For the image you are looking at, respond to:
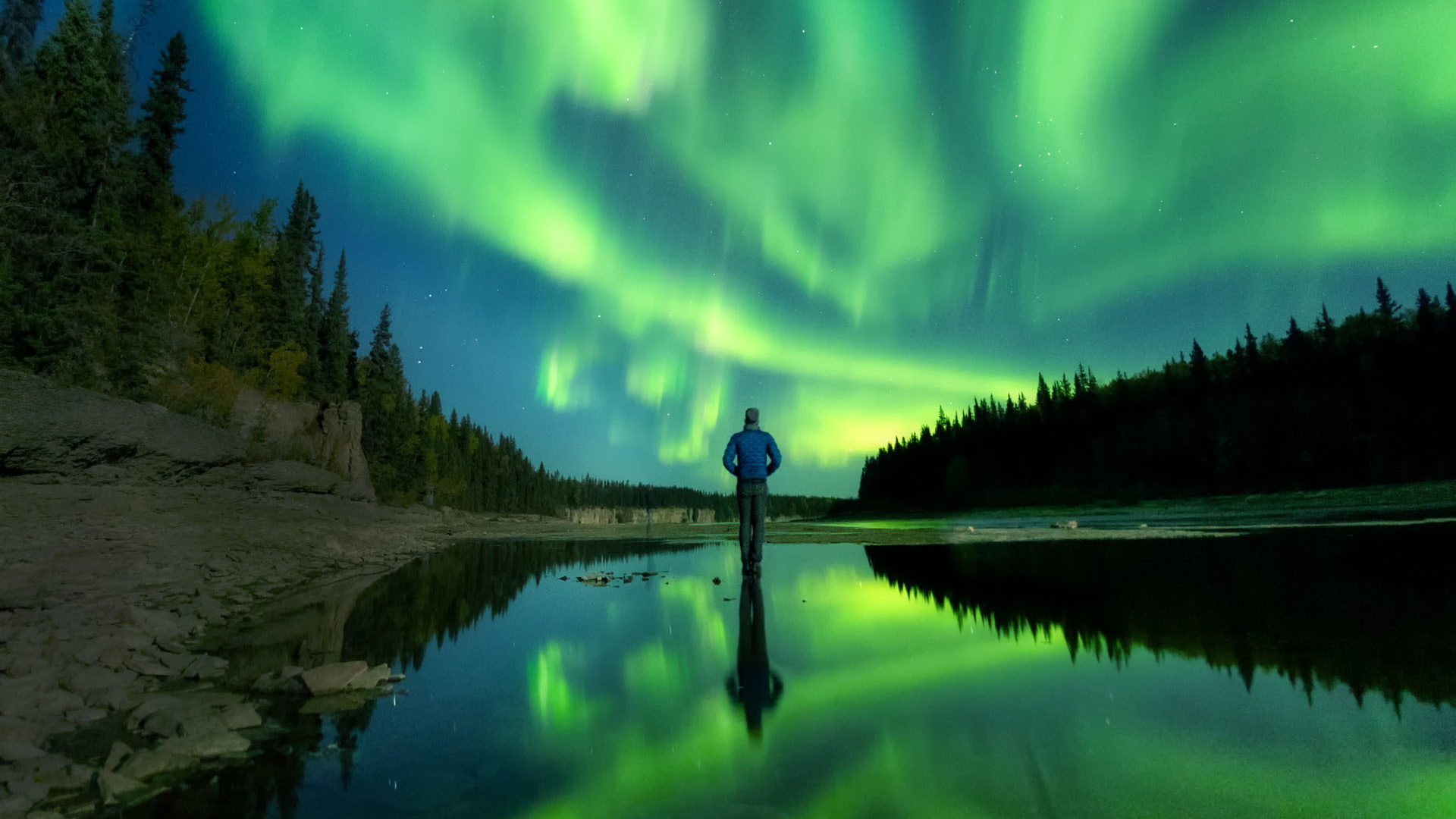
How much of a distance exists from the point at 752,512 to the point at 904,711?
7.99m

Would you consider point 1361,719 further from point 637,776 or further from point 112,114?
point 112,114

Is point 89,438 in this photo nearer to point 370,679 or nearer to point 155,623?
point 155,623

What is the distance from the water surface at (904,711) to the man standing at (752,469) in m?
3.20

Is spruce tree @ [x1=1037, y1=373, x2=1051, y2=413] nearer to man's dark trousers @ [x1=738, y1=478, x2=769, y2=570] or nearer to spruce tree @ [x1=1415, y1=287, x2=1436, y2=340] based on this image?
spruce tree @ [x1=1415, y1=287, x2=1436, y2=340]

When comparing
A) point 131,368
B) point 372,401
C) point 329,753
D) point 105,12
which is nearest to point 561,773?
point 329,753

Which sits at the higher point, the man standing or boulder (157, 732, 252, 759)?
the man standing

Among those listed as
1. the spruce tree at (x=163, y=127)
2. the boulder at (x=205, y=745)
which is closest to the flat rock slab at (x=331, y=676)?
the boulder at (x=205, y=745)

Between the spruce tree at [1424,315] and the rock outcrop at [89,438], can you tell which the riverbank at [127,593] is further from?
the spruce tree at [1424,315]

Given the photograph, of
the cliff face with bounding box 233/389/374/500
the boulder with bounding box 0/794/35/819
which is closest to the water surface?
the boulder with bounding box 0/794/35/819

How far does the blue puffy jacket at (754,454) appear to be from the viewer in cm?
1223

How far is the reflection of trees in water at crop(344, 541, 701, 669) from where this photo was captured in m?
6.75

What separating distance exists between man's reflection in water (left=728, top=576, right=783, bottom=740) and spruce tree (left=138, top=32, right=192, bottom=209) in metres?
58.0

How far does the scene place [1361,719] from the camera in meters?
3.69

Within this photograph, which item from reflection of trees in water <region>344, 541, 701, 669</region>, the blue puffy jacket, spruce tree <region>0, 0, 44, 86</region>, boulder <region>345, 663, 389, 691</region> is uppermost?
spruce tree <region>0, 0, 44, 86</region>
